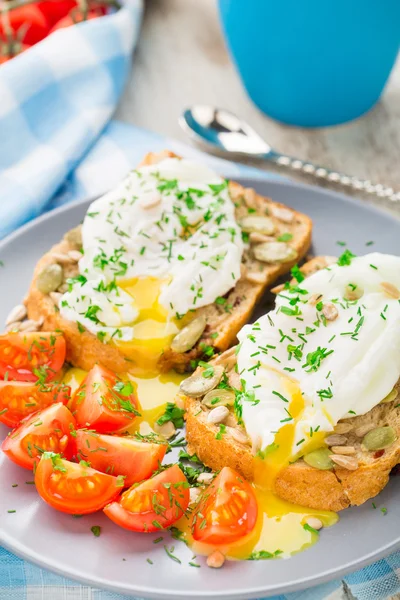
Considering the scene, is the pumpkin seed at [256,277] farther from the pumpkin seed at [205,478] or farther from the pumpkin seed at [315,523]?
the pumpkin seed at [315,523]

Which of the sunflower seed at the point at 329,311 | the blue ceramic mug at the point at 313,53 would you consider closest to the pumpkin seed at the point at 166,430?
the sunflower seed at the point at 329,311

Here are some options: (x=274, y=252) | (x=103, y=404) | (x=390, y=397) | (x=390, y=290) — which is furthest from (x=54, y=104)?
(x=390, y=397)

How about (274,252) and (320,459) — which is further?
(274,252)

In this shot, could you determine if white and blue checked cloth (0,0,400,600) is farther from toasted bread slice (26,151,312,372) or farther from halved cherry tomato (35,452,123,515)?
halved cherry tomato (35,452,123,515)

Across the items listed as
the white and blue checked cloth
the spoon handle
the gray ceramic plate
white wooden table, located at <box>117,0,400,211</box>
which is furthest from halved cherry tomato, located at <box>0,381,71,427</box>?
white wooden table, located at <box>117,0,400,211</box>

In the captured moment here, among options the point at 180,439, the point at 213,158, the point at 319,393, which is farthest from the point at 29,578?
the point at 213,158

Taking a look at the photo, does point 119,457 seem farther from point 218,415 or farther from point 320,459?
point 320,459

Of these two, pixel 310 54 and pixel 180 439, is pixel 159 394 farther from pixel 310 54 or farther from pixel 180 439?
pixel 310 54
